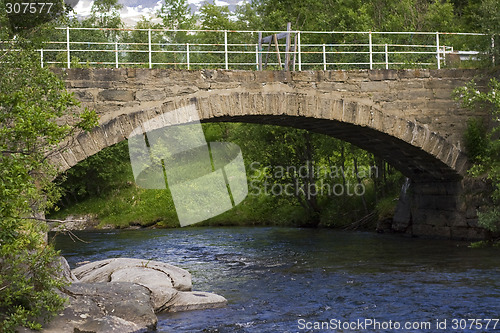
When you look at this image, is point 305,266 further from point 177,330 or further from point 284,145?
point 284,145

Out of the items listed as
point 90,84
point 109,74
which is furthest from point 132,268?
point 109,74

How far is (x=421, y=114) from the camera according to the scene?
658 inches

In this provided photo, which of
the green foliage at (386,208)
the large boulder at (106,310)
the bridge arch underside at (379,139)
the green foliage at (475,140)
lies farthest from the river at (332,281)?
the green foliage at (475,140)

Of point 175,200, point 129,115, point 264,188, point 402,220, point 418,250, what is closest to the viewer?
point 129,115

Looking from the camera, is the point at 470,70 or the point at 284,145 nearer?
the point at 470,70

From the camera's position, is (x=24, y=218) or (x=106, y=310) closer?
(x=24, y=218)

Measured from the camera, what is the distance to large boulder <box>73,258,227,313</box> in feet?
31.7

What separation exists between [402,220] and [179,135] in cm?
2389

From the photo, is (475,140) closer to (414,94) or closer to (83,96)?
(414,94)

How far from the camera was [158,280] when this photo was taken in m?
10.4

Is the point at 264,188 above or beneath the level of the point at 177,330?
beneath

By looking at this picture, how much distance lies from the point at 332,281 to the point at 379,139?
6.49 m

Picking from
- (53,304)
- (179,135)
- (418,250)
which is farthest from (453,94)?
(179,135)

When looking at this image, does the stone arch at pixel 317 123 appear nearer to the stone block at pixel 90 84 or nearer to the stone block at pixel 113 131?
the stone block at pixel 113 131
